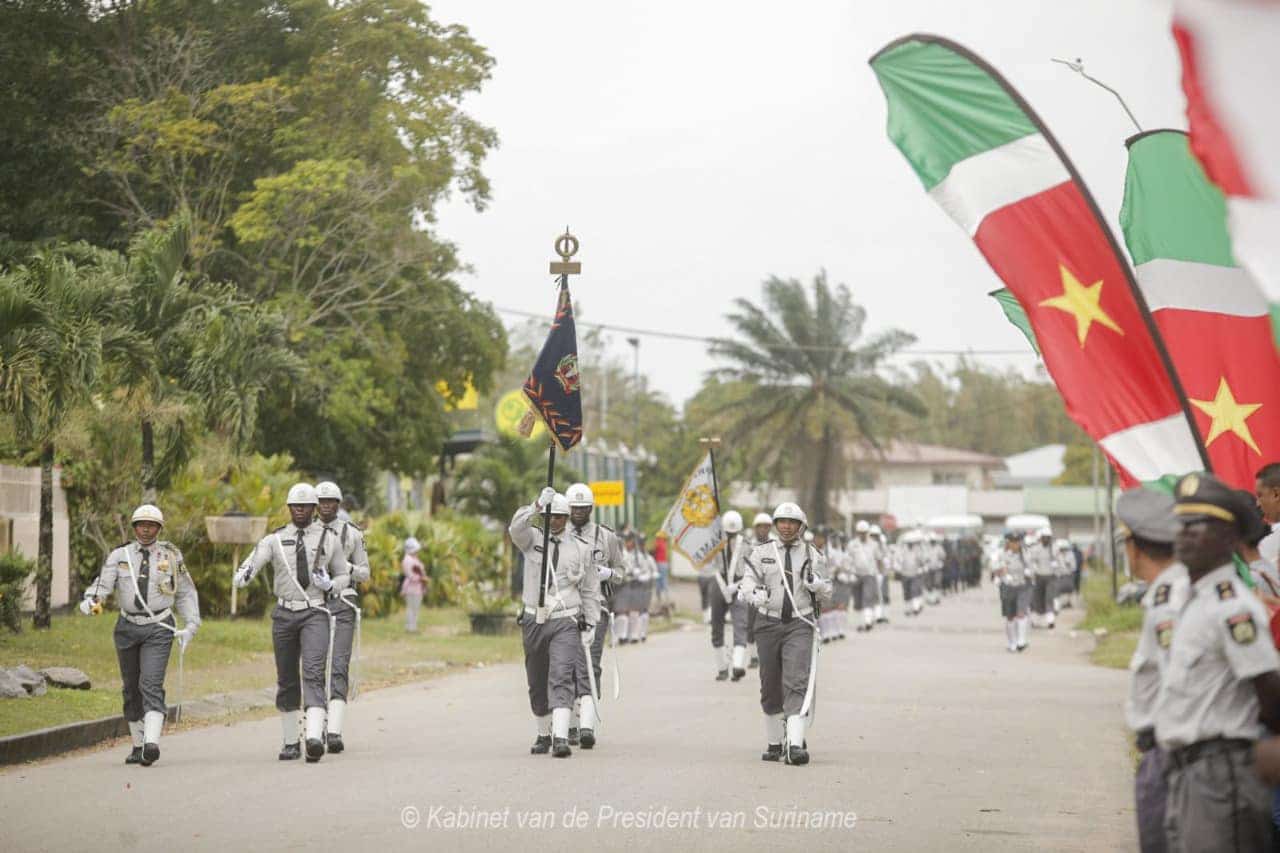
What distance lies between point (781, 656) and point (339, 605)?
11.3 feet

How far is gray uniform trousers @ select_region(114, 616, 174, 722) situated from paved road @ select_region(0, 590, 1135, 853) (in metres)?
0.49

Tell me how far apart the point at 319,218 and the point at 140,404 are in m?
9.96

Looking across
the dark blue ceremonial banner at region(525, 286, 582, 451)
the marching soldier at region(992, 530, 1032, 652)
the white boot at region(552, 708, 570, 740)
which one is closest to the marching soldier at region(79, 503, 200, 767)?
the white boot at region(552, 708, 570, 740)

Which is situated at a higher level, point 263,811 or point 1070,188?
point 1070,188

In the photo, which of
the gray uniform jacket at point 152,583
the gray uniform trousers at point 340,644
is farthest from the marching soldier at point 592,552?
the gray uniform jacket at point 152,583

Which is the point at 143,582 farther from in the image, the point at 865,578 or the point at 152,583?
the point at 865,578

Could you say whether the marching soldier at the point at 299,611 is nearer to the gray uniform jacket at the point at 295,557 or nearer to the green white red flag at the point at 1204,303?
the gray uniform jacket at the point at 295,557

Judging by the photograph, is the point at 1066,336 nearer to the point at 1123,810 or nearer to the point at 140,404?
the point at 1123,810

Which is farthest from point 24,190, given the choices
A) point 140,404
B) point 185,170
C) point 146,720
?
point 146,720

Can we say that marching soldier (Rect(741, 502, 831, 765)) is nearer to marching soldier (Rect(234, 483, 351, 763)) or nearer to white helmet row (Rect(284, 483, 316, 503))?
marching soldier (Rect(234, 483, 351, 763))

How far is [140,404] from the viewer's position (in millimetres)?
21938

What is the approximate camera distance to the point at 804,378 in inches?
2264

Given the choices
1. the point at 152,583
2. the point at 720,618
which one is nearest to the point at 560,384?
the point at 152,583

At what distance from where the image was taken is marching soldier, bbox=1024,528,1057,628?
3301 centimetres
